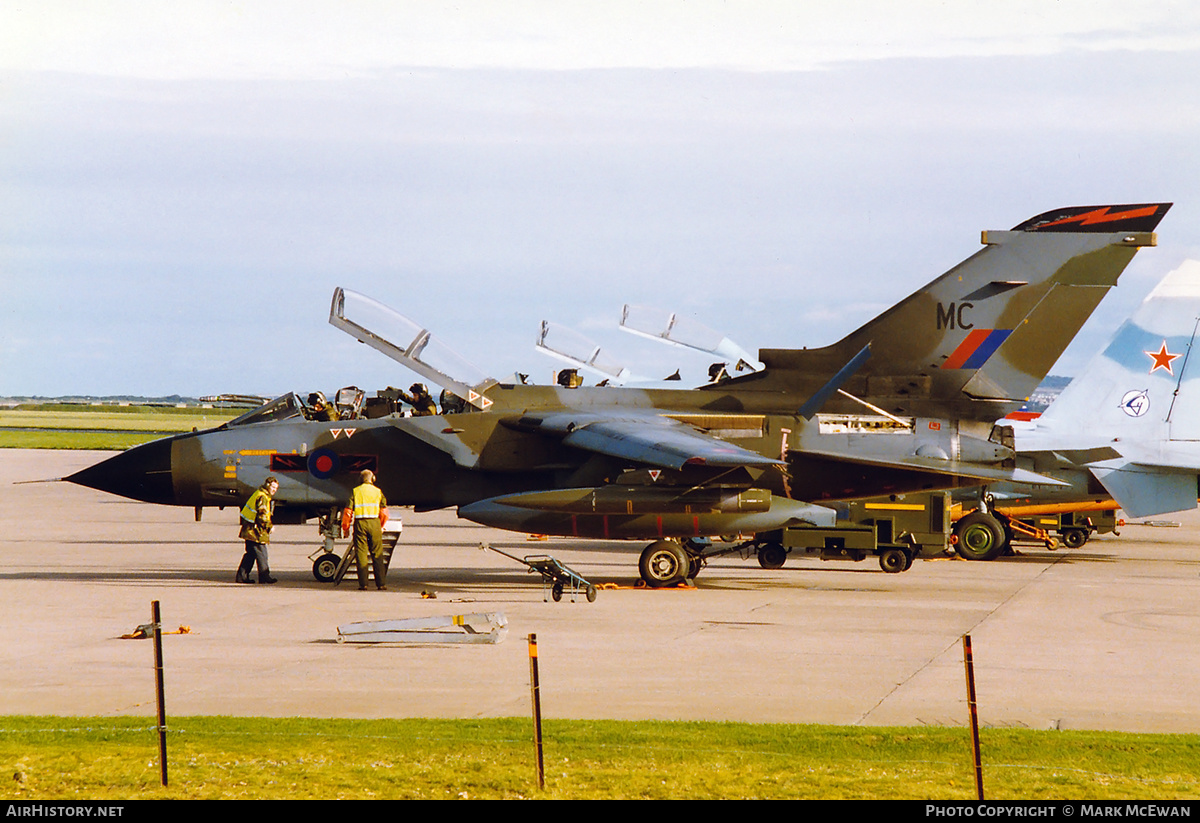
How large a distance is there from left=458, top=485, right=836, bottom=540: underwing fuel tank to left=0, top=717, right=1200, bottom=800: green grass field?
817 cm

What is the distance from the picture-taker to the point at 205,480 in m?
18.8

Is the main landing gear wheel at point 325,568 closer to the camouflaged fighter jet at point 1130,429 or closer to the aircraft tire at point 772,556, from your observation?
the aircraft tire at point 772,556

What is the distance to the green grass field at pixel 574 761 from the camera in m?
7.51

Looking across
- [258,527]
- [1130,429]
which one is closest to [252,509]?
[258,527]

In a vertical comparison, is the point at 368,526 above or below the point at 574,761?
above

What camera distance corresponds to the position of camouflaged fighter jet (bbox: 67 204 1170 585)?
1847cm

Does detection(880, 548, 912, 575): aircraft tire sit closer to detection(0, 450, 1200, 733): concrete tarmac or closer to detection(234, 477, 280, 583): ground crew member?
detection(0, 450, 1200, 733): concrete tarmac

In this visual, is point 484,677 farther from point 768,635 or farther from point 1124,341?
point 1124,341

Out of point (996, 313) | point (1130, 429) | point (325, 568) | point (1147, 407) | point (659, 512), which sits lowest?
point (325, 568)

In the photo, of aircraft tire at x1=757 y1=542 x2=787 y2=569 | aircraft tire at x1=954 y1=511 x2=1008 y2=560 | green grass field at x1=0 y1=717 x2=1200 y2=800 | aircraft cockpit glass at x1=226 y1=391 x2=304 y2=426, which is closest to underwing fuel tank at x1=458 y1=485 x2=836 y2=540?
aircraft cockpit glass at x1=226 y1=391 x2=304 y2=426

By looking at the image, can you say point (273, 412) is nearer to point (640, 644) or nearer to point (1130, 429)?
point (640, 644)

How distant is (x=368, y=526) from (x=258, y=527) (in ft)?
5.21

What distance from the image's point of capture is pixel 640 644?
13172mm

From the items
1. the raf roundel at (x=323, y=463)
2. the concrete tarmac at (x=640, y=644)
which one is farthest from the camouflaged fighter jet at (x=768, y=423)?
the concrete tarmac at (x=640, y=644)
